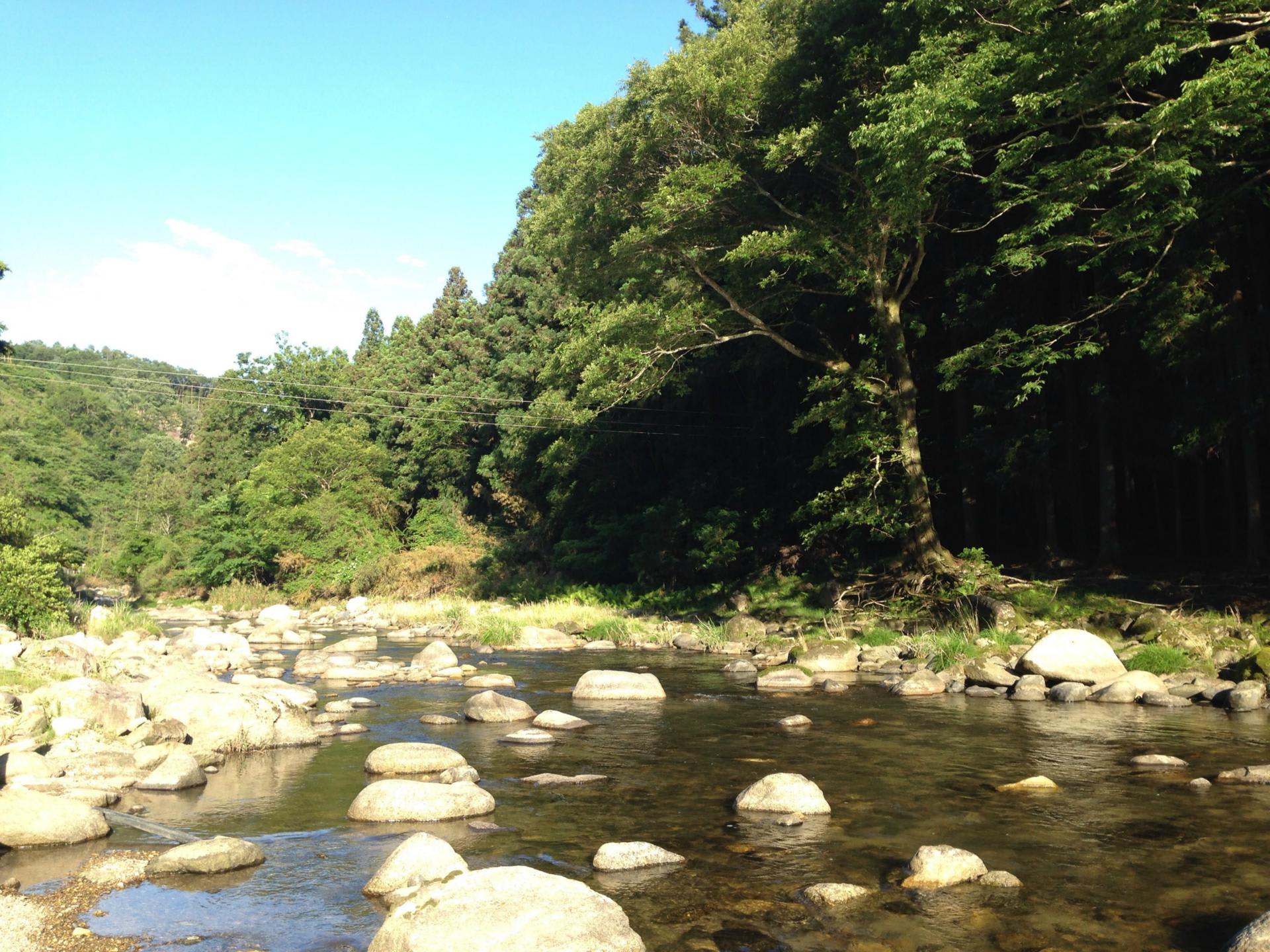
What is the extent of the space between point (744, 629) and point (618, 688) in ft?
26.9

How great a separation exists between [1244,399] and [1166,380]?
3630mm

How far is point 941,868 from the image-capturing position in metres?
6.50

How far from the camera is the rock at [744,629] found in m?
22.2

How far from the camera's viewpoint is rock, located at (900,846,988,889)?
6.45m

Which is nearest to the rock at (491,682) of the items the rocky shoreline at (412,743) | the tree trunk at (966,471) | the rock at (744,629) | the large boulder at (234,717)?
the rocky shoreline at (412,743)

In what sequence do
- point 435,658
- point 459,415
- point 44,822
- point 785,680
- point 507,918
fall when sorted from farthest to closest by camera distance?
point 459,415, point 435,658, point 785,680, point 44,822, point 507,918

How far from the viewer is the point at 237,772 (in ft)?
33.6

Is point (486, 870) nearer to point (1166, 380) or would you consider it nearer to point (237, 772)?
point (237, 772)

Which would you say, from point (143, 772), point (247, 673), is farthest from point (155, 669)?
point (143, 772)

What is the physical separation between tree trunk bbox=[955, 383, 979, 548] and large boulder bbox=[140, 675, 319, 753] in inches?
631

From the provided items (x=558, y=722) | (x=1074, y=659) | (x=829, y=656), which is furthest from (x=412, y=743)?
(x=1074, y=659)

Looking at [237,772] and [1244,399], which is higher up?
[1244,399]

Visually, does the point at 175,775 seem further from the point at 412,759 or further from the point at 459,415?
the point at 459,415

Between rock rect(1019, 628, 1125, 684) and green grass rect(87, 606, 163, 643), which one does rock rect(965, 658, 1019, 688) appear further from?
green grass rect(87, 606, 163, 643)
